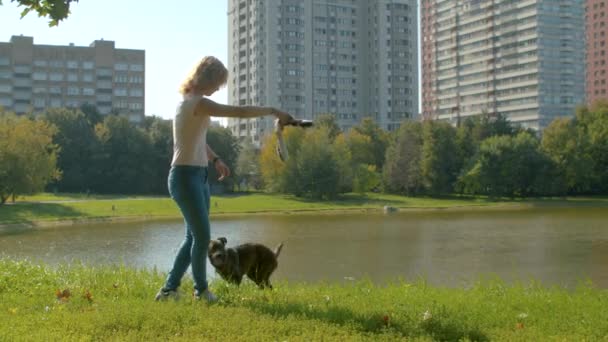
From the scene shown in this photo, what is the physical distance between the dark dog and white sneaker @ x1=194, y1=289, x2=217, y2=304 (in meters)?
0.51

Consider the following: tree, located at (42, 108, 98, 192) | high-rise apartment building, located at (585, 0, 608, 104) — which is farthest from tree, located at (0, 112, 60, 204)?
high-rise apartment building, located at (585, 0, 608, 104)

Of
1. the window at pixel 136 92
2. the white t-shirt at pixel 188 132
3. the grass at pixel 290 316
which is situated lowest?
the grass at pixel 290 316

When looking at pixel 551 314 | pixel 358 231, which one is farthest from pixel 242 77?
pixel 551 314

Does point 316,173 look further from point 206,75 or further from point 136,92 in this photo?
point 136,92

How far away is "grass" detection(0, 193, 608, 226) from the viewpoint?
44812 millimetres

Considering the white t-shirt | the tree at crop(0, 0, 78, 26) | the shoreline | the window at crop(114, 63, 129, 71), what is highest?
the window at crop(114, 63, 129, 71)

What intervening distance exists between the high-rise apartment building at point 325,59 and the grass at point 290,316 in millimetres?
90868

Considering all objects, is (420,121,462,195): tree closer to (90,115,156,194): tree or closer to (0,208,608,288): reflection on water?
(0,208,608,288): reflection on water

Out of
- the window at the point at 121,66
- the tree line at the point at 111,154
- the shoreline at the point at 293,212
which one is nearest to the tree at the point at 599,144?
the shoreline at the point at 293,212

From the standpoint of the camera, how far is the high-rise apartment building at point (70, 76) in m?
111

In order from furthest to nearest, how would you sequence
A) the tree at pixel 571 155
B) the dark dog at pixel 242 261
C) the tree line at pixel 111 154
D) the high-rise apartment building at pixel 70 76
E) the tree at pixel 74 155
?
1. the high-rise apartment building at pixel 70 76
2. the tree line at pixel 111 154
3. the tree at pixel 74 155
4. the tree at pixel 571 155
5. the dark dog at pixel 242 261

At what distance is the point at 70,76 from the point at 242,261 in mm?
117186

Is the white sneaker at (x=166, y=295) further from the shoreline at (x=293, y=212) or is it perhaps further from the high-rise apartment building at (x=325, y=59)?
the high-rise apartment building at (x=325, y=59)

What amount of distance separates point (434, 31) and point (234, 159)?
6828 cm
